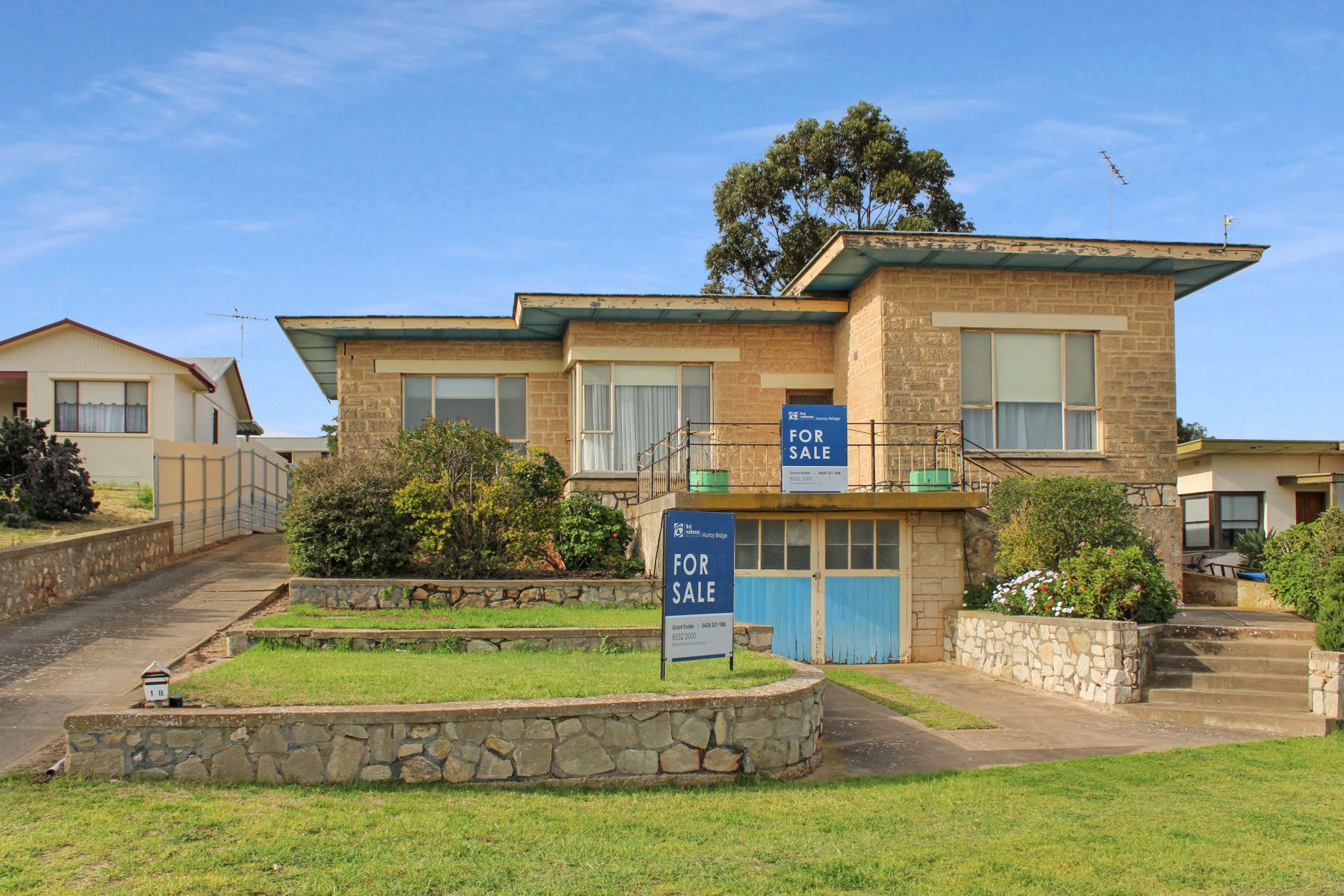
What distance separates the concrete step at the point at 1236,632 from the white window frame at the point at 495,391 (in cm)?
1137

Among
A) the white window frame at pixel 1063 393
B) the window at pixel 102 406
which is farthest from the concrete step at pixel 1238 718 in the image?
the window at pixel 102 406

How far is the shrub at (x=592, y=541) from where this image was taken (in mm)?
16672

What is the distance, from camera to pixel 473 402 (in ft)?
67.9

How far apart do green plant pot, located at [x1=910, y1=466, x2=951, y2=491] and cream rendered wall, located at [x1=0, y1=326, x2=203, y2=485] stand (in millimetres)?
20895

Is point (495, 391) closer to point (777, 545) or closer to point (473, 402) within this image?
point (473, 402)

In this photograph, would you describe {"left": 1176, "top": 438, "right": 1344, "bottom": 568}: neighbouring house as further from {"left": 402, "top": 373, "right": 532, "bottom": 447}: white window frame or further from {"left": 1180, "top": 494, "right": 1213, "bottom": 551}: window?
{"left": 402, "top": 373, "right": 532, "bottom": 447}: white window frame

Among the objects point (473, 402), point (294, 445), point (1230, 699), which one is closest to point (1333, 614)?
point (1230, 699)

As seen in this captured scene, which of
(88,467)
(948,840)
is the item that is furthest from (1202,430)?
(948,840)

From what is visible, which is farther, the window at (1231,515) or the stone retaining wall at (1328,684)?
the window at (1231,515)

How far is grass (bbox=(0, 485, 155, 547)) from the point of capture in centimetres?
1717

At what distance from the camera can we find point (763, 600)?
54.0 feet

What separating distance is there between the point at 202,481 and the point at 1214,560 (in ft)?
67.1

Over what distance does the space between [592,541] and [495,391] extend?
5.19 meters

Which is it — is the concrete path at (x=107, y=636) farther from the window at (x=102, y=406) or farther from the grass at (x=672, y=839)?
the window at (x=102, y=406)
